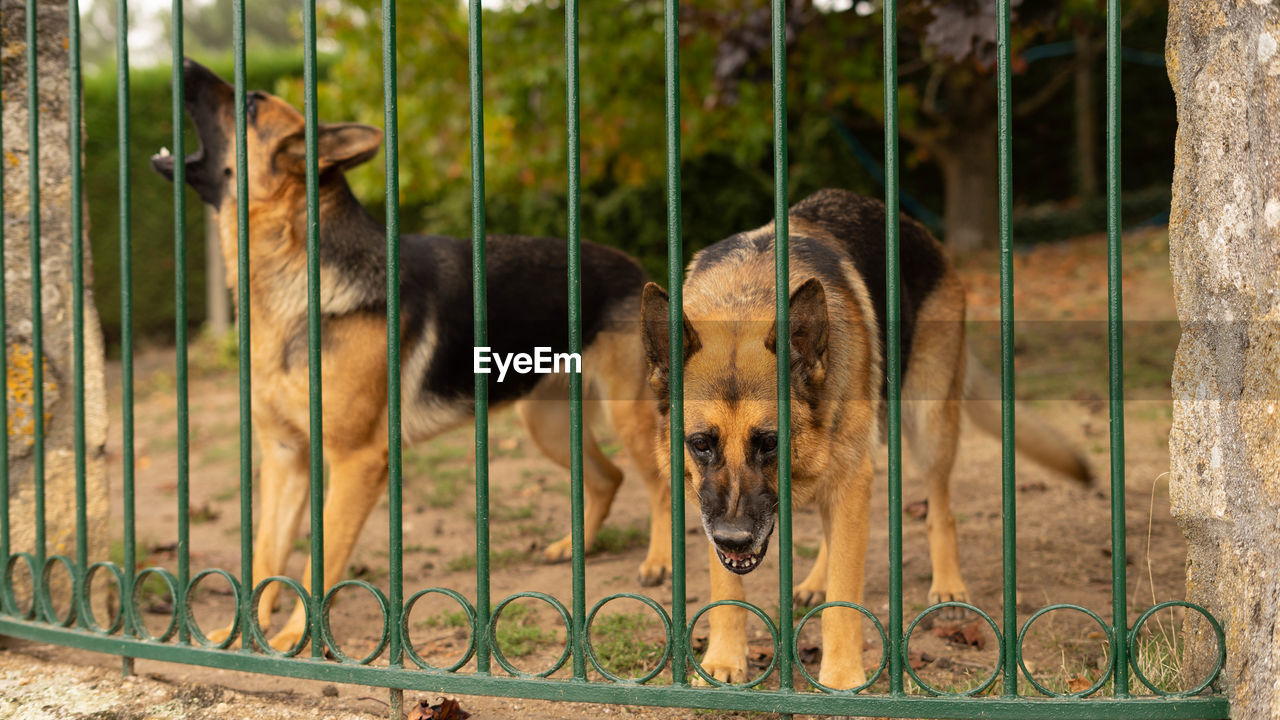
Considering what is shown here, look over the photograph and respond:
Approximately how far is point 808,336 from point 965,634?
1.62 m

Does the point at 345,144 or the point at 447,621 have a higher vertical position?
the point at 345,144

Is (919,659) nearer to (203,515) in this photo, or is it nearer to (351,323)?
(351,323)

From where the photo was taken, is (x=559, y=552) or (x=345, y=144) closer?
(x=345, y=144)

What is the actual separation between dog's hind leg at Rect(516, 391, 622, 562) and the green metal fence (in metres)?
1.82

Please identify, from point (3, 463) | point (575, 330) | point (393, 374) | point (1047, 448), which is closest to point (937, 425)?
point (1047, 448)

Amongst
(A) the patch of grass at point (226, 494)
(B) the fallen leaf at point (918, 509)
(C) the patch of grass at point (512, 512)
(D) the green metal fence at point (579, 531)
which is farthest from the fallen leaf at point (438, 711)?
(A) the patch of grass at point (226, 494)

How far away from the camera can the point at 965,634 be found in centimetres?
402

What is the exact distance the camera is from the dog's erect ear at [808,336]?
10.1 feet

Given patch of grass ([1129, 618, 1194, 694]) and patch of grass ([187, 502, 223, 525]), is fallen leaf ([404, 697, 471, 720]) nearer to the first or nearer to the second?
patch of grass ([1129, 618, 1194, 694])

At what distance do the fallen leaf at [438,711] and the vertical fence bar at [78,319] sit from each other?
143cm

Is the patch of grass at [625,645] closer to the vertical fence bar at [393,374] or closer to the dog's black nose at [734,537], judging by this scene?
the vertical fence bar at [393,374]

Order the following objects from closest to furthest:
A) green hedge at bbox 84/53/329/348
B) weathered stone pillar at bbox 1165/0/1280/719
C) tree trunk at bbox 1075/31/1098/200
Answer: weathered stone pillar at bbox 1165/0/1280/719, green hedge at bbox 84/53/329/348, tree trunk at bbox 1075/31/1098/200

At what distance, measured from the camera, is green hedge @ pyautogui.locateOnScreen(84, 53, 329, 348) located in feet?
42.7

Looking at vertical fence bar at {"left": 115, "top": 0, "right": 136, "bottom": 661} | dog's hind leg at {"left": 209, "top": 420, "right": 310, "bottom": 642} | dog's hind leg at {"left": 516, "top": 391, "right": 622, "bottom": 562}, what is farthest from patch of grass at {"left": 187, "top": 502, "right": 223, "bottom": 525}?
vertical fence bar at {"left": 115, "top": 0, "right": 136, "bottom": 661}
